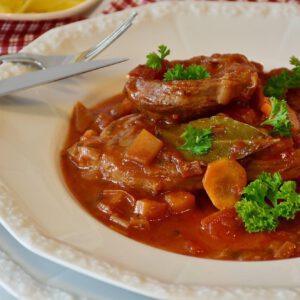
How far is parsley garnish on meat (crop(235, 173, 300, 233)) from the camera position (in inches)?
132

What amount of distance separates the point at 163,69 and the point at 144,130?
0.53 meters

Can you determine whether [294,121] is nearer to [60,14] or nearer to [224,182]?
[224,182]

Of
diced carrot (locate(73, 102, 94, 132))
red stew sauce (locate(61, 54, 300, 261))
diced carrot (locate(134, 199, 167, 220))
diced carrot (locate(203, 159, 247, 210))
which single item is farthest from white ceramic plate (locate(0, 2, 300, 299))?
diced carrot (locate(203, 159, 247, 210))

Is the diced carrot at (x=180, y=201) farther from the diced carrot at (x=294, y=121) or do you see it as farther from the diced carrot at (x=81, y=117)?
the diced carrot at (x=81, y=117)

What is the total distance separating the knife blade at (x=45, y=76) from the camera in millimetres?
4074

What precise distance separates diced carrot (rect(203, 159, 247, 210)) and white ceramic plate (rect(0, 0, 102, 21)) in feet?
8.45

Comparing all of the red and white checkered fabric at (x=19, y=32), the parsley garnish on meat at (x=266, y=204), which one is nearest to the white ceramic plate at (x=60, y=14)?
the red and white checkered fabric at (x=19, y=32)

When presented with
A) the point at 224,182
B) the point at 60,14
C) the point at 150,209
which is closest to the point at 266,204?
the point at 224,182

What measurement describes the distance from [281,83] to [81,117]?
1.37 metres

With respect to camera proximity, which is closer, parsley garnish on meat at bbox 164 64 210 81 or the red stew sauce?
the red stew sauce

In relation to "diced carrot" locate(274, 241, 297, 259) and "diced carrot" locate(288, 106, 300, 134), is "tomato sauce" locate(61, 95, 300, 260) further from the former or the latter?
"diced carrot" locate(288, 106, 300, 134)

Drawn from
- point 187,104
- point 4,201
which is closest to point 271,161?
point 187,104

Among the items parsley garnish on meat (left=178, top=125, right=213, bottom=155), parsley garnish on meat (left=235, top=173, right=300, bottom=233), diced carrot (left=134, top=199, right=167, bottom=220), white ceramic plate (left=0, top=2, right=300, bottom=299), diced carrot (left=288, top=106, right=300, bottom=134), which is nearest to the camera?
white ceramic plate (left=0, top=2, right=300, bottom=299)

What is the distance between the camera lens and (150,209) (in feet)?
11.5
